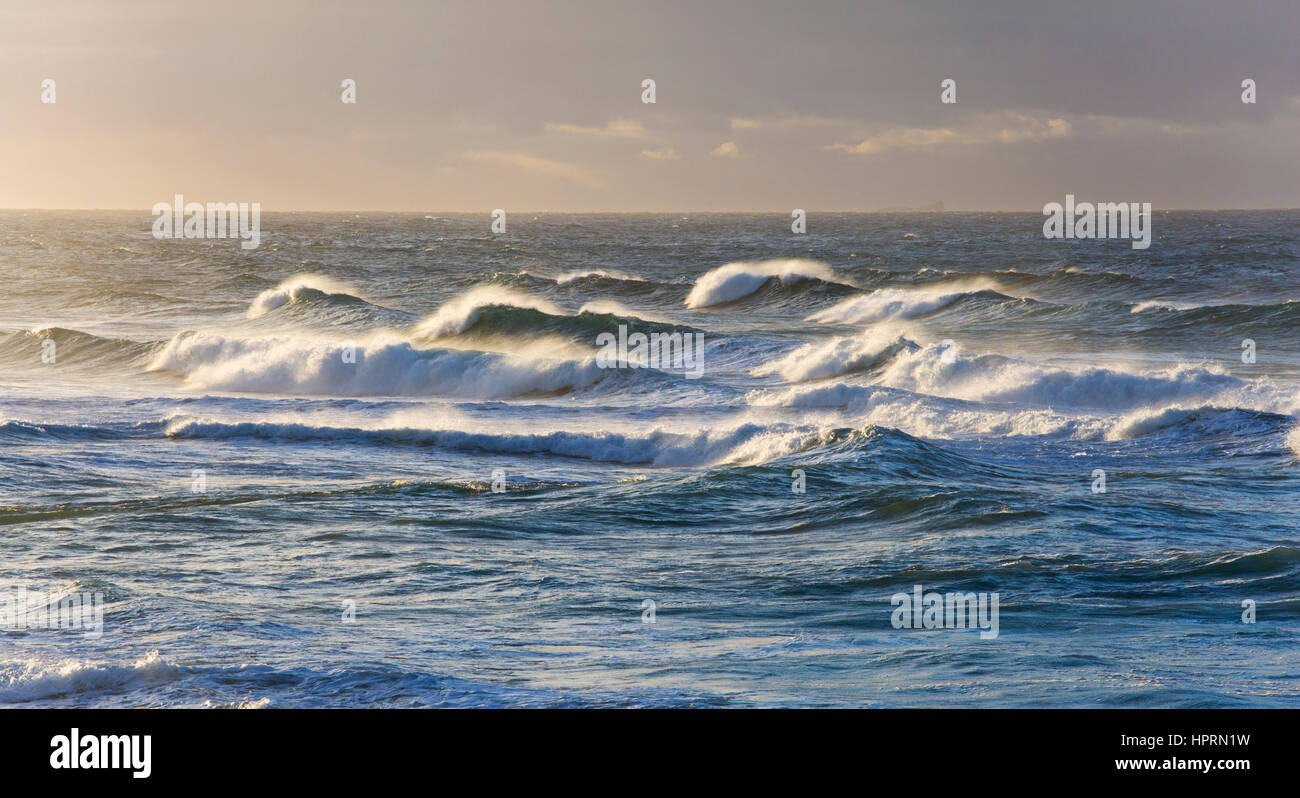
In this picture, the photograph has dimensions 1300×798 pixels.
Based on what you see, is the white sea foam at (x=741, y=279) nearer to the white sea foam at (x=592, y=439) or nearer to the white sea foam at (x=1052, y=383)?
the white sea foam at (x=1052, y=383)

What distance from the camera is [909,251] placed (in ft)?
241

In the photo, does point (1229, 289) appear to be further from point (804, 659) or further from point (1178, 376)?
point (804, 659)

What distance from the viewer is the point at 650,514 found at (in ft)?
39.5

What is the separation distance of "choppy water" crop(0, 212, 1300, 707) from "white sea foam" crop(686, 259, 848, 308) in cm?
A: 1218

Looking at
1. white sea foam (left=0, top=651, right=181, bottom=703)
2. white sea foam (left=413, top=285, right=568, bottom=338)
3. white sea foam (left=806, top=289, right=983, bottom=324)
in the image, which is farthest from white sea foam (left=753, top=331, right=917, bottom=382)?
white sea foam (left=0, top=651, right=181, bottom=703)

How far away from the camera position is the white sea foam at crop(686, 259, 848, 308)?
44938mm

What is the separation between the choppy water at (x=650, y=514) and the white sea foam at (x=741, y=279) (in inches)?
480

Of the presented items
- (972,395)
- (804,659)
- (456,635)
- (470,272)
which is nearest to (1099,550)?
(804,659)

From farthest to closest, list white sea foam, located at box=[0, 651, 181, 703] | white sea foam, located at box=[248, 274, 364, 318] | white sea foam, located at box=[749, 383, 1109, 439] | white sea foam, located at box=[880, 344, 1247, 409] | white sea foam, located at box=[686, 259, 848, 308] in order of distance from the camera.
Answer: white sea foam, located at box=[686, 259, 848, 308]
white sea foam, located at box=[248, 274, 364, 318]
white sea foam, located at box=[880, 344, 1247, 409]
white sea foam, located at box=[749, 383, 1109, 439]
white sea foam, located at box=[0, 651, 181, 703]

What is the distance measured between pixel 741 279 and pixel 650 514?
114 feet

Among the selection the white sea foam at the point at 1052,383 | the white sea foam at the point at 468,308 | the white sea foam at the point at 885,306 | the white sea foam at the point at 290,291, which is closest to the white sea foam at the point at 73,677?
the white sea foam at the point at 1052,383

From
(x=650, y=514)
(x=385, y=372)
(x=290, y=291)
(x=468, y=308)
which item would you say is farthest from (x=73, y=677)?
(x=290, y=291)

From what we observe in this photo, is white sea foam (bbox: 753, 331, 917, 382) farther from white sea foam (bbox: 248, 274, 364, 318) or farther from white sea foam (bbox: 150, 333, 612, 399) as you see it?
white sea foam (bbox: 248, 274, 364, 318)

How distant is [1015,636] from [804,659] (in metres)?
1.56
